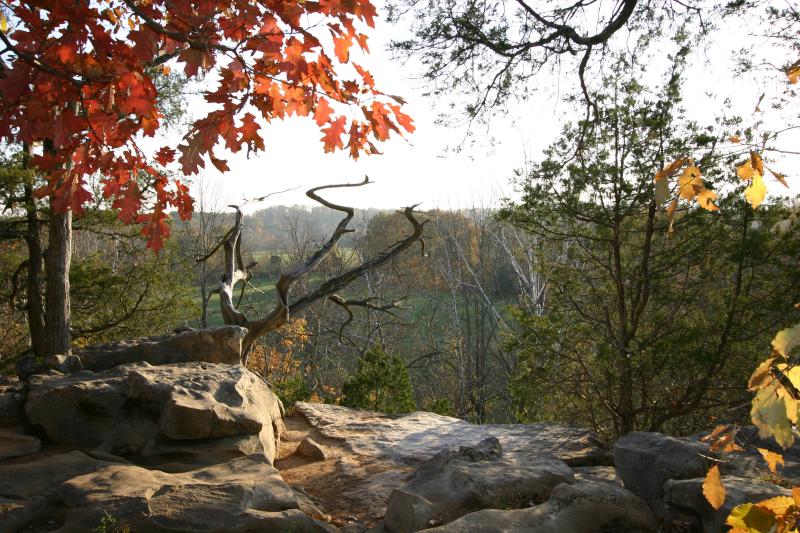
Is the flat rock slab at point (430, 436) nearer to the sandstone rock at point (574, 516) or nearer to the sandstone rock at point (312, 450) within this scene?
the sandstone rock at point (312, 450)

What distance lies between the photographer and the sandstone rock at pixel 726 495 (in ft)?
9.23

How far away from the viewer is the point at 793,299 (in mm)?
5820

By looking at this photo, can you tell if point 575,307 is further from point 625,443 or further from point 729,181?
point 625,443

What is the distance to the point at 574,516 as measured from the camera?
3.05 metres

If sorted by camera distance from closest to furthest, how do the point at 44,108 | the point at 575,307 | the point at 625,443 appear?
the point at 44,108, the point at 625,443, the point at 575,307

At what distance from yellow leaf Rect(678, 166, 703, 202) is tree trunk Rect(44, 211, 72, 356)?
25.5 ft

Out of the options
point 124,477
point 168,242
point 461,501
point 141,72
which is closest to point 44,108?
point 141,72

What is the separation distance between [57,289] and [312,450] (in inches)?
174

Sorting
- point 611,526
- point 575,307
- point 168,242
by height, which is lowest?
point 611,526

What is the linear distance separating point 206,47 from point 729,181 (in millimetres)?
5841

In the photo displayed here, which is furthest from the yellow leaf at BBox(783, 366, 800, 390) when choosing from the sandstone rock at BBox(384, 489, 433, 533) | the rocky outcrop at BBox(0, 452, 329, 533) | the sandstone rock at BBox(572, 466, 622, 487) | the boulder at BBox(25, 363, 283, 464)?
the boulder at BBox(25, 363, 283, 464)

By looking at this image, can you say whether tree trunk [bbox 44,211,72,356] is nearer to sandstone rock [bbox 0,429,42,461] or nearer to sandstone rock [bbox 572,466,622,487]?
sandstone rock [bbox 0,429,42,461]

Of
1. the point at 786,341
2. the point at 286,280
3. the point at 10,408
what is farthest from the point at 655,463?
the point at 10,408

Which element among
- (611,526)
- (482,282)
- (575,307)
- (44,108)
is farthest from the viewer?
(482,282)
